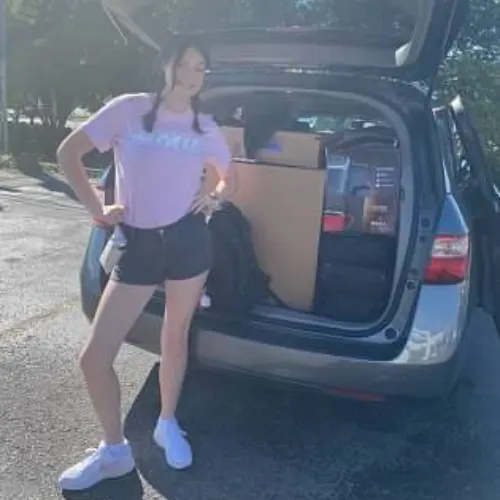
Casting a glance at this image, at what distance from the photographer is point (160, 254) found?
9.97 feet

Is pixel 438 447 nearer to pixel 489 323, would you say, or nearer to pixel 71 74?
pixel 489 323

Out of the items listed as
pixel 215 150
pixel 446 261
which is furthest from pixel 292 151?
pixel 446 261

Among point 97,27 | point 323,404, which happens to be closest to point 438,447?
point 323,404

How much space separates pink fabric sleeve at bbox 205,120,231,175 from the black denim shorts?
0.22 metres

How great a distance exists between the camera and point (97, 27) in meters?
20.2

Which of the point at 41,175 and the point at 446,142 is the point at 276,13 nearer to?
the point at 41,175

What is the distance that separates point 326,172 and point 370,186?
274mm

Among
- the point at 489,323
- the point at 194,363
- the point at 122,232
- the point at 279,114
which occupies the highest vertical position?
the point at 279,114

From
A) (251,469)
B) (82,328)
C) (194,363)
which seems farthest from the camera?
(82,328)

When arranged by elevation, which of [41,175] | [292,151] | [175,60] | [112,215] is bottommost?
→ [41,175]

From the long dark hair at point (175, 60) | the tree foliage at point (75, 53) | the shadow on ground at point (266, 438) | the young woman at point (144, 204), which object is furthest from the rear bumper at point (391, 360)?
the tree foliage at point (75, 53)

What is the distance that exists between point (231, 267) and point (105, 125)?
35.3 inches

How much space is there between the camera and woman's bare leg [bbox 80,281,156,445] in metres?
3.03

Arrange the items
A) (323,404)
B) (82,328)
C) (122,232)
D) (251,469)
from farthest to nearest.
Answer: (82,328)
(323,404)
(251,469)
(122,232)
